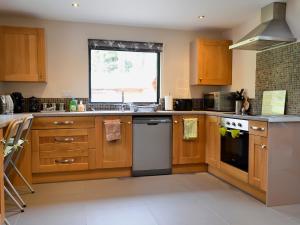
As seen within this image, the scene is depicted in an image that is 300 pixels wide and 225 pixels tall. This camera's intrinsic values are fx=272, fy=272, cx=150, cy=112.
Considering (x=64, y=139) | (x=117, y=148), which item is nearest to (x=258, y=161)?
(x=117, y=148)

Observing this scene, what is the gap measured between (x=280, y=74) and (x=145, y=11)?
1886 mm

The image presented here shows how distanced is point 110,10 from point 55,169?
2.17m

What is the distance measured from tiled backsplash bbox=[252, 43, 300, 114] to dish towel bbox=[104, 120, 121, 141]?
6.26 ft

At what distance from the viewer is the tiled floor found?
240 centimetres

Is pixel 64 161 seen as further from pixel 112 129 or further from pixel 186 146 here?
pixel 186 146

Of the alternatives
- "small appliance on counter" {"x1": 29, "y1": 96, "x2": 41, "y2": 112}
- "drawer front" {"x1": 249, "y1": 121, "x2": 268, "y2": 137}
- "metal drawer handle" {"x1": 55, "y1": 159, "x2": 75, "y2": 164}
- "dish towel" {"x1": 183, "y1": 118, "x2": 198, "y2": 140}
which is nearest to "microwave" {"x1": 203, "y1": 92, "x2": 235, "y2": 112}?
"dish towel" {"x1": 183, "y1": 118, "x2": 198, "y2": 140}

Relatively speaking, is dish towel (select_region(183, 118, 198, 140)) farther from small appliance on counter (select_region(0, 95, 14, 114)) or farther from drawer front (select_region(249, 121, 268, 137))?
small appliance on counter (select_region(0, 95, 14, 114))

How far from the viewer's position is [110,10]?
140 inches

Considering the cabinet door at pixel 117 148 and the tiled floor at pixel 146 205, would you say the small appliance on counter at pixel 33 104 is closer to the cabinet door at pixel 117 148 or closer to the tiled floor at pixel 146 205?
the cabinet door at pixel 117 148

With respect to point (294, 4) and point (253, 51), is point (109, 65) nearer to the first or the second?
point (253, 51)

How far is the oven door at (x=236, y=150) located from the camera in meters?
3.04

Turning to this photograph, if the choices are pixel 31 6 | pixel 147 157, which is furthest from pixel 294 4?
pixel 31 6

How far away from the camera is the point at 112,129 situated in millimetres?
3570

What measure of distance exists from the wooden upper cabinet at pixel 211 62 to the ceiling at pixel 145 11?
32 cm
